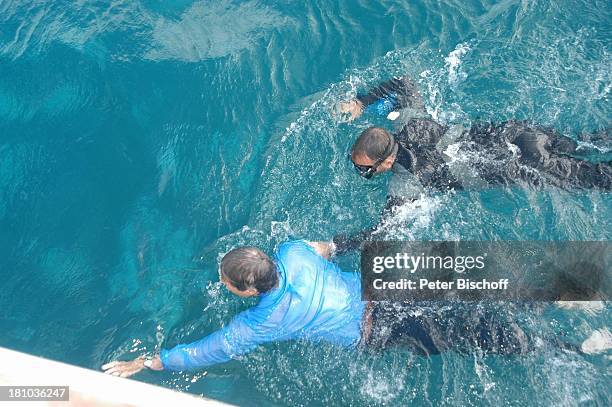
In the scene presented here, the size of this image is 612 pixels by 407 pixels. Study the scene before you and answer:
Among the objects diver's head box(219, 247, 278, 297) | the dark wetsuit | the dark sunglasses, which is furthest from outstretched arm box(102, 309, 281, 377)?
the dark sunglasses

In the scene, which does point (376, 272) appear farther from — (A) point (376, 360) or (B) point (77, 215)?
(B) point (77, 215)

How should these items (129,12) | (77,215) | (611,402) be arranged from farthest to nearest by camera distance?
1. (129,12)
2. (77,215)
3. (611,402)

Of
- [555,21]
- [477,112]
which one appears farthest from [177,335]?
[555,21]

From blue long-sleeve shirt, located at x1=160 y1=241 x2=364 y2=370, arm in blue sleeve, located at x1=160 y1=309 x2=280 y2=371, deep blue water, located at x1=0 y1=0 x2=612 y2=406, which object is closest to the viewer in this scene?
blue long-sleeve shirt, located at x1=160 y1=241 x2=364 y2=370

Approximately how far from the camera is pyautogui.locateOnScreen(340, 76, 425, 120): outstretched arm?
6.27 metres

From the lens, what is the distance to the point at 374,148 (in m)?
5.05

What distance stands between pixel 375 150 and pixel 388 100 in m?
1.61

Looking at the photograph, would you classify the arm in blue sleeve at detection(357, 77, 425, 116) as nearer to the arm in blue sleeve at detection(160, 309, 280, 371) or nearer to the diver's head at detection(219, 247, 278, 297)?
the diver's head at detection(219, 247, 278, 297)

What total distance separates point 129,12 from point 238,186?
13.1ft

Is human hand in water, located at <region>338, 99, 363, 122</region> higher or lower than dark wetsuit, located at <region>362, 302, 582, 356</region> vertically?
higher

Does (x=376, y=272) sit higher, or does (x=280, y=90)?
(x=280, y=90)

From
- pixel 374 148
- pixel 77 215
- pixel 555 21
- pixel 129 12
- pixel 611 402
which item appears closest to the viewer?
pixel 611 402

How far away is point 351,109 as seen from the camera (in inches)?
260

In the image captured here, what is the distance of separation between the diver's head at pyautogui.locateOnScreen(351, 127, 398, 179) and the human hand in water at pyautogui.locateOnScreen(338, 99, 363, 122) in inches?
59.8
